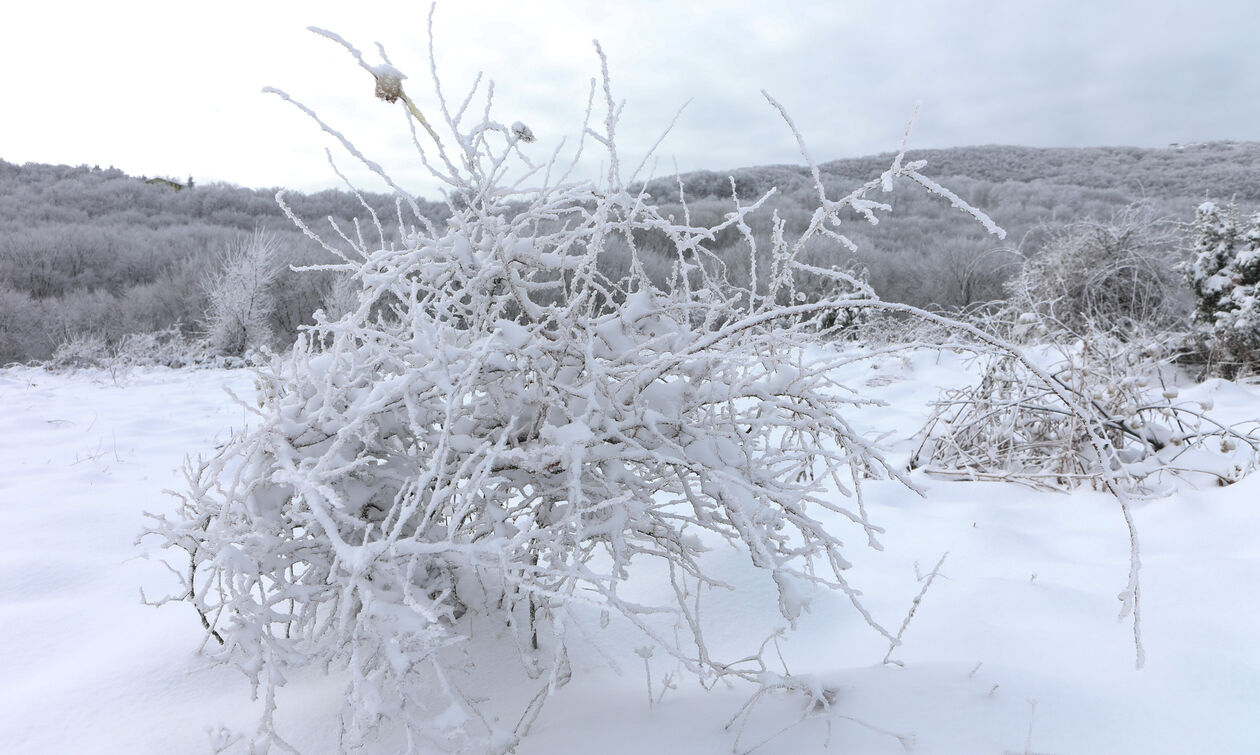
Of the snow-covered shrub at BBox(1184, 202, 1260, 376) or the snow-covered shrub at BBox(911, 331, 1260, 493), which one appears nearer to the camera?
the snow-covered shrub at BBox(911, 331, 1260, 493)

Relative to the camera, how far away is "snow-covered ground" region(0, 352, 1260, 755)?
1.04 meters

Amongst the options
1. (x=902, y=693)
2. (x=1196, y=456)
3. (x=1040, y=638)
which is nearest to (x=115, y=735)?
(x=902, y=693)

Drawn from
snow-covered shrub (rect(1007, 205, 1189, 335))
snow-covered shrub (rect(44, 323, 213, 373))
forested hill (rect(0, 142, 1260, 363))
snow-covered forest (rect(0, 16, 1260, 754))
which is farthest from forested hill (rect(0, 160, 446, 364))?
snow-covered shrub (rect(1007, 205, 1189, 335))

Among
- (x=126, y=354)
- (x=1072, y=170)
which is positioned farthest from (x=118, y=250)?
(x=1072, y=170)

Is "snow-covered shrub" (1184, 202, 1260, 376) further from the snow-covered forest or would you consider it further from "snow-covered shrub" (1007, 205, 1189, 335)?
the snow-covered forest

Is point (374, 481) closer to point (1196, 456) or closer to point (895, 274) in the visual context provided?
point (1196, 456)

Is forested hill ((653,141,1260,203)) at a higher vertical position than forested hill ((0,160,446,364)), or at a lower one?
higher

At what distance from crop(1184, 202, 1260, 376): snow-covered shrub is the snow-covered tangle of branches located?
4.70 metres

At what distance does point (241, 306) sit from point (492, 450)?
9.90 metres

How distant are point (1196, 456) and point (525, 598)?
8.98 ft

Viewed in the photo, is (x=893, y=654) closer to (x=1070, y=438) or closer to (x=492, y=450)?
(x=492, y=450)

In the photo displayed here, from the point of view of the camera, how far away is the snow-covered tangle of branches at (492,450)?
0.96 m

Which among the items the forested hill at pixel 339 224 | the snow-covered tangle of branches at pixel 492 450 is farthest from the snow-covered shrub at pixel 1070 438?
the forested hill at pixel 339 224

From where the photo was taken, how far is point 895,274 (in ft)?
40.8
